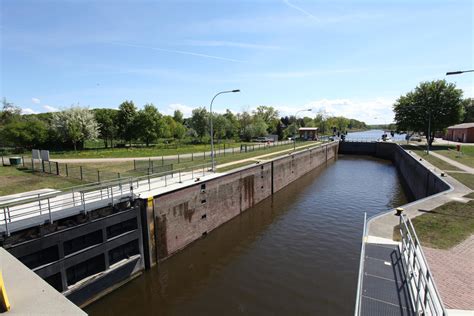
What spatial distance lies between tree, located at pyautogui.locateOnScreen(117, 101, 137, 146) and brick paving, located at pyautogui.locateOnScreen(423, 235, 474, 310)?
51.1 m

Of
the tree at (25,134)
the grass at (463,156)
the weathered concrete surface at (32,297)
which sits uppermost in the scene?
the tree at (25,134)

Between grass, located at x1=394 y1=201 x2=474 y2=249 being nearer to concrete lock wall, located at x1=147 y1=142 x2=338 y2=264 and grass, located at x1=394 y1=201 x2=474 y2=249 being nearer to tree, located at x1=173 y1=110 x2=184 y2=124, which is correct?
concrete lock wall, located at x1=147 y1=142 x2=338 y2=264

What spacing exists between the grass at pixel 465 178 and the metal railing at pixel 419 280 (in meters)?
14.7

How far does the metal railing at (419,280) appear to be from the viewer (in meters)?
6.43

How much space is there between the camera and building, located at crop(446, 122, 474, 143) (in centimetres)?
5881

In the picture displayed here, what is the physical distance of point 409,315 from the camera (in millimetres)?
7188

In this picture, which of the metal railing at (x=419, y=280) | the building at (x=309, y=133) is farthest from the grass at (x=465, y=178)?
the building at (x=309, y=133)

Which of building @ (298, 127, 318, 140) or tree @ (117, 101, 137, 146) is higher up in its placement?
tree @ (117, 101, 137, 146)

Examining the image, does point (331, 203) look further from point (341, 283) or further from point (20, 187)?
point (20, 187)

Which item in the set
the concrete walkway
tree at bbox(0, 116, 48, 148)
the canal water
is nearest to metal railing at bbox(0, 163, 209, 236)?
the canal water

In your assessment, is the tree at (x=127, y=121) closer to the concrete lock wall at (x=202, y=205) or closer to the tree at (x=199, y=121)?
the tree at (x=199, y=121)

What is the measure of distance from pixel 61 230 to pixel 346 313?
1194 centimetres

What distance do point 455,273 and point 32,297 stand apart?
11.0 metres

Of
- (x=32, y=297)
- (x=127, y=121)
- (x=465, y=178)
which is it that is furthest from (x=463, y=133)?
Result: (x=32, y=297)
